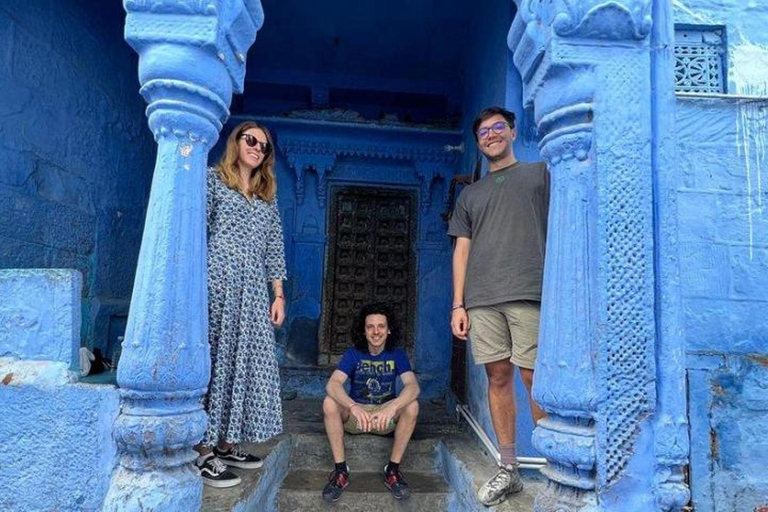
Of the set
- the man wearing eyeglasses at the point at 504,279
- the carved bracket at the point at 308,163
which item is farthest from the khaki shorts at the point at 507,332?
the carved bracket at the point at 308,163

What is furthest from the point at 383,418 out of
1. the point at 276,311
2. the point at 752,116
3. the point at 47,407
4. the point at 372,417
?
the point at 752,116

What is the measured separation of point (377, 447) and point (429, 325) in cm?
190

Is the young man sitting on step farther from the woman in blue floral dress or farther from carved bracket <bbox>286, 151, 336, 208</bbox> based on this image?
carved bracket <bbox>286, 151, 336, 208</bbox>

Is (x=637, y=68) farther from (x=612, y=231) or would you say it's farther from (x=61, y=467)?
(x=61, y=467)

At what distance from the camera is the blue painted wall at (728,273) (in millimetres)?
3232

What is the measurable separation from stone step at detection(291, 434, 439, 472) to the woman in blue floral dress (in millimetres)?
790

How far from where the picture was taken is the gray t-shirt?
234 cm

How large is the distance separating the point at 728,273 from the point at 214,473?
11.1 feet

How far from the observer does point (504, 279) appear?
7.77ft

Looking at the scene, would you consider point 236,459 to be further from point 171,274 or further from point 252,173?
point 252,173

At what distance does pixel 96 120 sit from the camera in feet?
11.7

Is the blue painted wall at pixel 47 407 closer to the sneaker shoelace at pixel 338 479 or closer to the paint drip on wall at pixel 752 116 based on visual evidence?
the sneaker shoelace at pixel 338 479

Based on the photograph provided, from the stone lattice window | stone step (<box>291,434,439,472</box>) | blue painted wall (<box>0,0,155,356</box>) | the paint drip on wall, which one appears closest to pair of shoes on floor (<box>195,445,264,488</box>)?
stone step (<box>291,434,439,472</box>)

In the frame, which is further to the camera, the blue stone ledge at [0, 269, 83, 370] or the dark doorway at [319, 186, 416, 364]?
the dark doorway at [319, 186, 416, 364]
